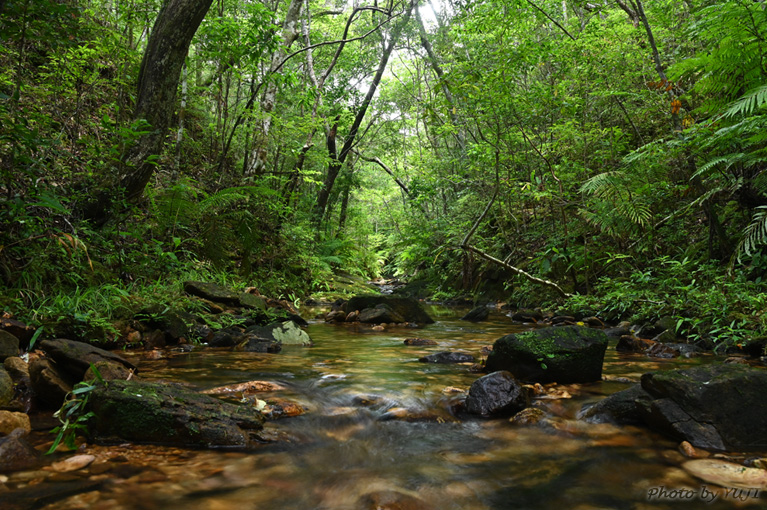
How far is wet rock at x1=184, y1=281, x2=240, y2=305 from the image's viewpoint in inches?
245

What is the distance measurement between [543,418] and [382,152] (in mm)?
17072

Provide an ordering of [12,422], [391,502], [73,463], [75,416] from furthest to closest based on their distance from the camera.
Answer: [75,416], [12,422], [73,463], [391,502]

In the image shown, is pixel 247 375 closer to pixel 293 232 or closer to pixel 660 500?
pixel 660 500

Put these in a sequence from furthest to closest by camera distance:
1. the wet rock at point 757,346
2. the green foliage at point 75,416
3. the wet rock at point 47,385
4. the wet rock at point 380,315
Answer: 1. the wet rock at point 380,315
2. the wet rock at point 757,346
3. the wet rock at point 47,385
4. the green foliage at point 75,416

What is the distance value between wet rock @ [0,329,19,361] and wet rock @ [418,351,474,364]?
3461mm

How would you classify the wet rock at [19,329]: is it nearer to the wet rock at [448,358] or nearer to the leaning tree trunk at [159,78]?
the leaning tree trunk at [159,78]

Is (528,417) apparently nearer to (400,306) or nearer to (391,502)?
(391,502)

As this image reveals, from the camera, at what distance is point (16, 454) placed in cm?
186

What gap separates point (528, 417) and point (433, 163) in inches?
456

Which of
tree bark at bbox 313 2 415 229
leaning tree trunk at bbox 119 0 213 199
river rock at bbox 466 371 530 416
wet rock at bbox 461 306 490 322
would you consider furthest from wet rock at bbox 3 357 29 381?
tree bark at bbox 313 2 415 229

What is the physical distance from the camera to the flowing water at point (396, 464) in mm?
1776

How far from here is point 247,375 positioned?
368 centimetres

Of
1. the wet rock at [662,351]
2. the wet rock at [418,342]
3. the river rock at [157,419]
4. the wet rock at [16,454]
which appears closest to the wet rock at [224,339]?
the wet rock at [418,342]

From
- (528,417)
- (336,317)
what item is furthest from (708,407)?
(336,317)
